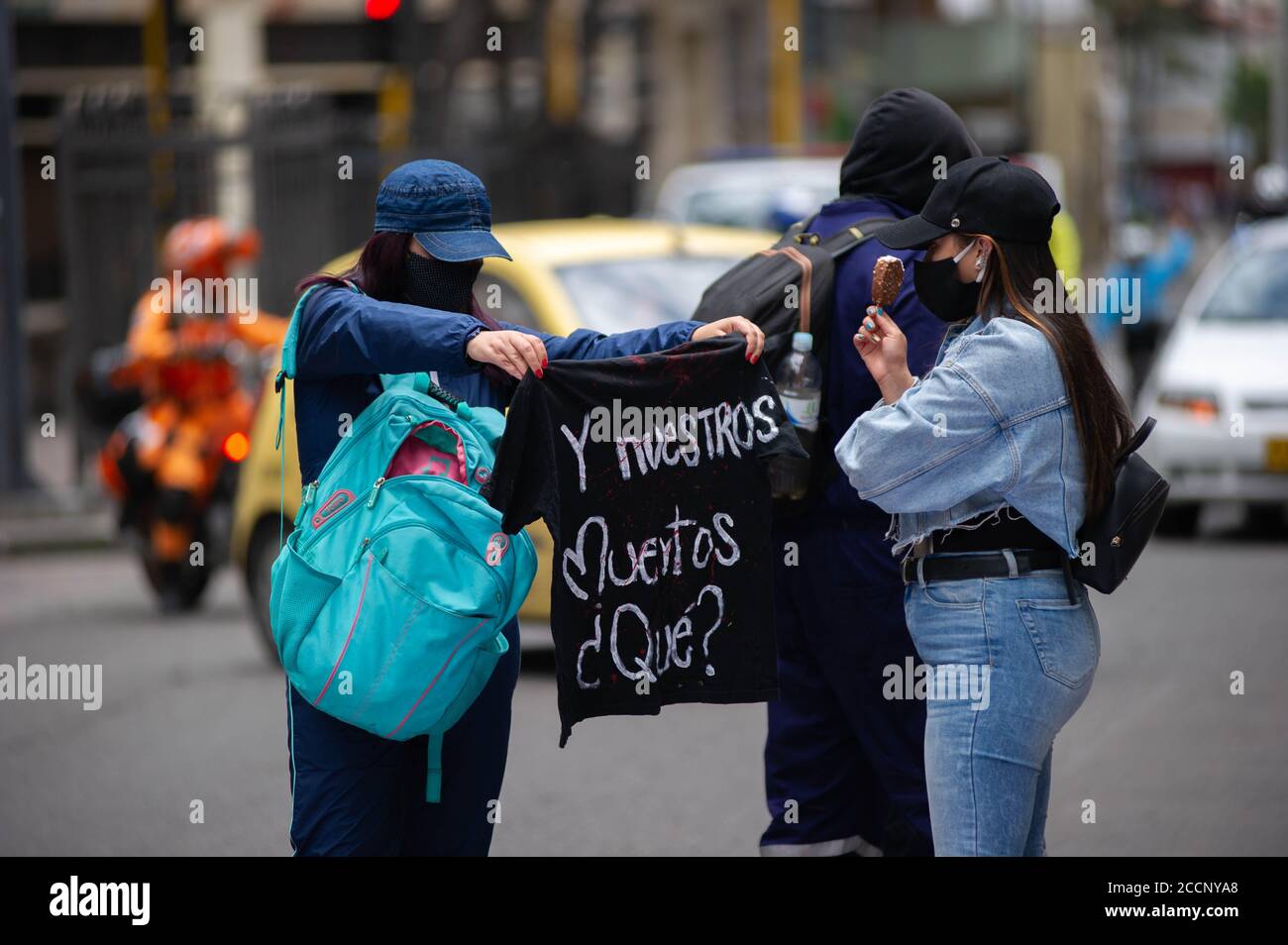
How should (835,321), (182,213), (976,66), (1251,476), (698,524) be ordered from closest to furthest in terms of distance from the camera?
1. (698,524)
2. (835,321)
3. (1251,476)
4. (182,213)
5. (976,66)

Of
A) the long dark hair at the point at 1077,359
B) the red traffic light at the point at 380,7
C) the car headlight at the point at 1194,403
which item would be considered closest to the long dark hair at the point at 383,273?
the long dark hair at the point at 1077,359

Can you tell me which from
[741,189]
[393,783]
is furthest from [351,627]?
[741,189]

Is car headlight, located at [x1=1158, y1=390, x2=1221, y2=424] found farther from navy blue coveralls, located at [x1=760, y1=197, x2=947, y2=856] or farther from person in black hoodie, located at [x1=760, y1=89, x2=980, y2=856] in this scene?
navy blue coveralls, located at [x1=760, y1=197, x2=947, y2=856]

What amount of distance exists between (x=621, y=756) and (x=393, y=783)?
3.51m

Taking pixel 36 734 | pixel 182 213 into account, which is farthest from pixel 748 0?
pixel 36 734

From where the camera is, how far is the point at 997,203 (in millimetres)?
3643

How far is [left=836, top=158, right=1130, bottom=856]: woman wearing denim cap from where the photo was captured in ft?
11.8

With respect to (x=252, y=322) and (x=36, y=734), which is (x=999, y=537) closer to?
(x=36, y=734)

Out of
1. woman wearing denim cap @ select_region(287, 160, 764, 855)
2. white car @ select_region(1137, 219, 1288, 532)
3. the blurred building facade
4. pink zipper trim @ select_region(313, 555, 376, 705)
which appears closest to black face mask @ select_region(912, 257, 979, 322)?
woman wearing denim cap @ select_region(287, 160, 764, 855)

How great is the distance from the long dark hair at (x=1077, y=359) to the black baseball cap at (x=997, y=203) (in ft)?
0.11

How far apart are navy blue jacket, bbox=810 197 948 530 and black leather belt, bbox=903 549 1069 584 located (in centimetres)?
64

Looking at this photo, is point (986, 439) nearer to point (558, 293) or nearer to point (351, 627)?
point (351, 627)

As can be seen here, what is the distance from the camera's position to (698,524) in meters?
3.90

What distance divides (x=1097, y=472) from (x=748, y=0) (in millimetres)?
34674
